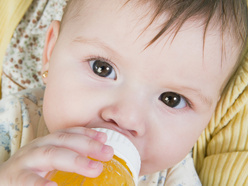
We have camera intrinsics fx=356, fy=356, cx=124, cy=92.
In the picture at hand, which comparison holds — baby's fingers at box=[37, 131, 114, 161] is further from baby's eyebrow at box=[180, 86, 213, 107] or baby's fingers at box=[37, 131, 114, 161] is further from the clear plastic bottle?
baby's eyebrow at box=[180, 86, 213, 107]

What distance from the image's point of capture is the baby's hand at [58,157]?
72 centimetres

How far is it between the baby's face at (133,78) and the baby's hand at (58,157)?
117 millimetres

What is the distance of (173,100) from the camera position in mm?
1054

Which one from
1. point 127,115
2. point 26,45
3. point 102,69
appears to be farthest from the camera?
point 26,45

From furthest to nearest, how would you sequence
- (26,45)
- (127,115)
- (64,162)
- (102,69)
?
1. (26,45)
2. (102,69)
3. (127,115)
4. (64,162)

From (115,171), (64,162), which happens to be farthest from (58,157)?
(115,171)

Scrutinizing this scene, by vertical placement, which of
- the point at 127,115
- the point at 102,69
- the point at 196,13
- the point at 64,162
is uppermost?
the point at 196,13

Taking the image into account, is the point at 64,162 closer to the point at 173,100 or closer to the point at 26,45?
the point at 173,100

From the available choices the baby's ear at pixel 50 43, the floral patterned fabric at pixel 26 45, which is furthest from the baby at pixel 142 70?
the floral patterned fabric at pixel 26 45

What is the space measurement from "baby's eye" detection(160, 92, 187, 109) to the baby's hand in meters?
0.29

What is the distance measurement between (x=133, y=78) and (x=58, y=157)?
31cm

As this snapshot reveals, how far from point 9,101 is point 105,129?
614 mm

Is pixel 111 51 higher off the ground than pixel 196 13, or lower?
lower

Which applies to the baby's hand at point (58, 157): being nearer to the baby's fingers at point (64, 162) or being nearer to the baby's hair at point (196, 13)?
the baby's fingers at point (64, 162)
